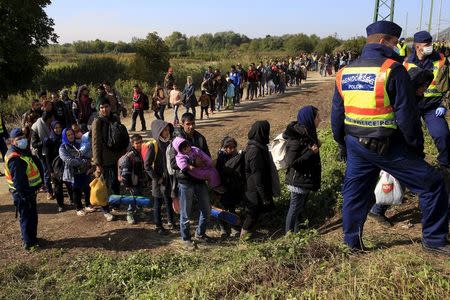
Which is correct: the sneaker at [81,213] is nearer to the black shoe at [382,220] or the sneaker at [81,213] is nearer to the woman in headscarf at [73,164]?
the woman in headscarf at [73,164]

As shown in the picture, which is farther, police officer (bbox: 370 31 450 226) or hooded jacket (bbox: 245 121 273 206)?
hooded jacket (bbox: 245 121 273 206)

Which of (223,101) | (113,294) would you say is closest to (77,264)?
(113,294)

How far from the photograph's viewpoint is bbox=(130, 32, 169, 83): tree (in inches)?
941

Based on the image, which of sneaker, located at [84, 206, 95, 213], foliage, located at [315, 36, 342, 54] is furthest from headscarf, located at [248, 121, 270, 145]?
foliage, located at [315, 36, 342, 54]

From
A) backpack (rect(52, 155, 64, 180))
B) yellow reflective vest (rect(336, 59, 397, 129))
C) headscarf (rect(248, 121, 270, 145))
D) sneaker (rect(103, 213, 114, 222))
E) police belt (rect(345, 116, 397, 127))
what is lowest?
sneaker (rect(103, 213, 114, 222))

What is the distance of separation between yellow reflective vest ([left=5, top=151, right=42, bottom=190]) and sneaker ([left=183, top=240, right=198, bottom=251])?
2308mm

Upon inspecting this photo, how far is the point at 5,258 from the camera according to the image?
5.76 m

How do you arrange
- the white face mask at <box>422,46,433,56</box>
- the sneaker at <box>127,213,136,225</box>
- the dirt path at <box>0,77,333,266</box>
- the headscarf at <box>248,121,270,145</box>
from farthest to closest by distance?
1. the sneaker at <box>127,213,136,225</box>
2. the dirt path at <box>0,77,333,266</box>
3. the white face mask at <box>422,46,433,56</box>
4. the headscarf at <box>248,121,270,145</box>

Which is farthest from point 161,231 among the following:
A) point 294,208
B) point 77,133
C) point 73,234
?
point 77,133

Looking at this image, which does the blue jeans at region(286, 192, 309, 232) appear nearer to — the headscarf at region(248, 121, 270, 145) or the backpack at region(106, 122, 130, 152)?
the headscarf at region(248, 121, 270, 145)

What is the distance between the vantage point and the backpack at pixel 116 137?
6984mm

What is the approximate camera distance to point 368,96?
11.4 feet

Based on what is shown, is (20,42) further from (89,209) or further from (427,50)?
(427,50)

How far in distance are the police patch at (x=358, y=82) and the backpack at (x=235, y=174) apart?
2627mm
